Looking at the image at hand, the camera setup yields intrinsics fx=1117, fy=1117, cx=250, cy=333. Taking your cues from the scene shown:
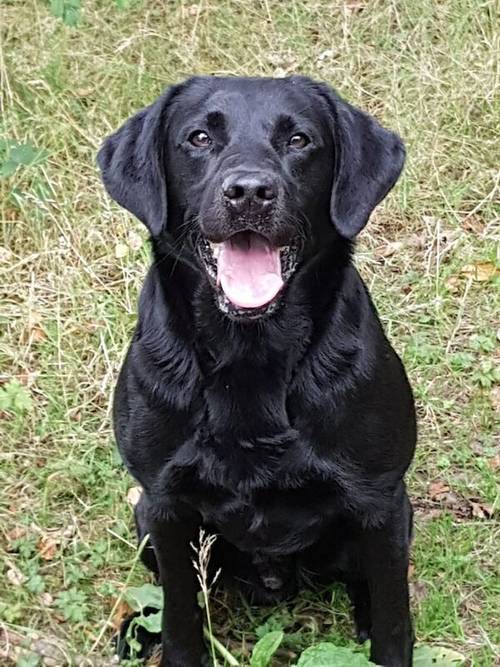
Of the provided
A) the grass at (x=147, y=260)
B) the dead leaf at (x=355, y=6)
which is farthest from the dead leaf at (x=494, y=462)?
the dead leaf at (x=355, y=6)

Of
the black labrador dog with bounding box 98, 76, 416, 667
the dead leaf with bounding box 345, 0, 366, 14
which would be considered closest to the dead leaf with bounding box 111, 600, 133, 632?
the black labrador dog with bounding box 98, 76, 416, 667

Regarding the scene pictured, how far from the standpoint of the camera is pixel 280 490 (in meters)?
2.37

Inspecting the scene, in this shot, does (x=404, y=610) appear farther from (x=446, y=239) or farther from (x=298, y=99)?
(x=446, y=239)

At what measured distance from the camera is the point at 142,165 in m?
2.42

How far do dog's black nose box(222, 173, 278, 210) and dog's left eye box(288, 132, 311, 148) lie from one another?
209mm

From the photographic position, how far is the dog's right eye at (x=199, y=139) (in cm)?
235

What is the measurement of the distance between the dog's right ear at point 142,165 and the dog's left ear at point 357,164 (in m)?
0.36

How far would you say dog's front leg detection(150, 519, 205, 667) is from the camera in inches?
101

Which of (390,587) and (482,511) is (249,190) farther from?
(482,511)

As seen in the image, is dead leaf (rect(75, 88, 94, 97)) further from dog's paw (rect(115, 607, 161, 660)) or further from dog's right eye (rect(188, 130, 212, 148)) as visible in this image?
dog's paw (rect(115, 607, 161, 660))

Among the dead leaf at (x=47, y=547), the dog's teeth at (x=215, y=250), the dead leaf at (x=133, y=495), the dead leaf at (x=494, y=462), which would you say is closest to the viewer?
the dog's teeth at (x=215, y=250)

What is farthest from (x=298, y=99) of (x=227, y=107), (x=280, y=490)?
(x=280, y=490)

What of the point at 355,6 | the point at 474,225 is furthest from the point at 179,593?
the point at 355,6

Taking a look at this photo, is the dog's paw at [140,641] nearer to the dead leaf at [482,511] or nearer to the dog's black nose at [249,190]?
the dead leaf at [482,511]
